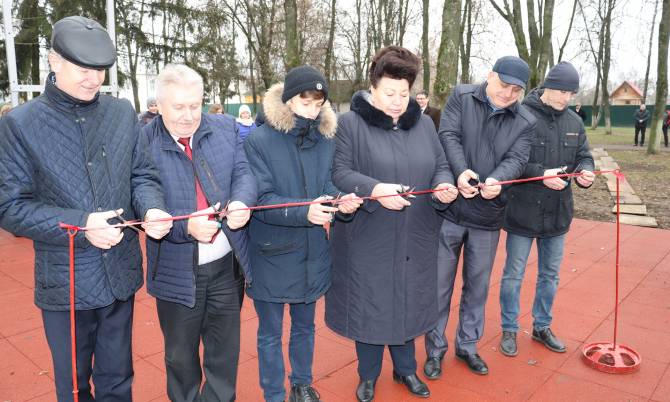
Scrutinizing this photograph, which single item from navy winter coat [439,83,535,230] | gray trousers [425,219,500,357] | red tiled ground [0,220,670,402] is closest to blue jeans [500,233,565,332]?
red tiled ground [0,220,670,402]

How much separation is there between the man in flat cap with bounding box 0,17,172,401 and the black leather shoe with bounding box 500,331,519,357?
266cm

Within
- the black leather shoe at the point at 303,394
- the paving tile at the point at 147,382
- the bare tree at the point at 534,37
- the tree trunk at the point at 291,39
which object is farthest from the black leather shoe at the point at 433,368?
the bare tree at the point at 534,37

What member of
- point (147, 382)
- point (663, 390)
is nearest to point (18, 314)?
point (147, 382)

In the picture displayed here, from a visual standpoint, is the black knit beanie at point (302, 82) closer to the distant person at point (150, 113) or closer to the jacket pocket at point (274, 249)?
the jacket pocket at point (274, 249)

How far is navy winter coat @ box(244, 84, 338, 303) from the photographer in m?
2.84

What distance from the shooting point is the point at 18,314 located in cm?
462

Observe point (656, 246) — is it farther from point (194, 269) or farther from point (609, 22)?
point (609, 22)

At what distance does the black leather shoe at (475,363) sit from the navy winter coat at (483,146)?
Answer: 92 cm

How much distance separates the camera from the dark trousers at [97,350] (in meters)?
2.38

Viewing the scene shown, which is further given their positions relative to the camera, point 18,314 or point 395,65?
point 18,314

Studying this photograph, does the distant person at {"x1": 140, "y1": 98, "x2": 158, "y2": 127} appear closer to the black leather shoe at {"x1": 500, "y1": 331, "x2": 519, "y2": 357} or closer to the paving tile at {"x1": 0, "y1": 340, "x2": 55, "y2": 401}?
the paving tile at {"x1": 0, "y1": 340, "x2": 55, "y2": 401}

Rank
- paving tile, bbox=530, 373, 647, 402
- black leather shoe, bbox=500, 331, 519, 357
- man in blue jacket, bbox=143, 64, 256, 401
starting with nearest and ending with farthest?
1. man in blue jacket, bbox=143, 64, 256, 401
2. paving tile, bbox=530, 373, 647, 402
3. black leather shoe, bbox=500, 331, 519, 357

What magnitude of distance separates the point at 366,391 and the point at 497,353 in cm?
121

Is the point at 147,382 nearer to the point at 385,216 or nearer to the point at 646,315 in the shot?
the point at 385,216
